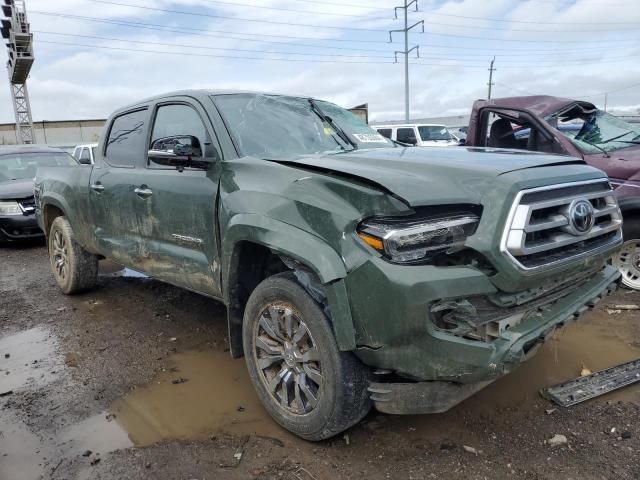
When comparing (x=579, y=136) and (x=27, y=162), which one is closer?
(x=579, y=136)

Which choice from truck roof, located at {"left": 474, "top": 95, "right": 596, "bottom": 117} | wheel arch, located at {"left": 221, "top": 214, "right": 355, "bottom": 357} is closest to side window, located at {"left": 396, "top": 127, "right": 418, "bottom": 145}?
truck roof, located at {"left": 474, "top": 95, "right": 596, "bottom": 117}

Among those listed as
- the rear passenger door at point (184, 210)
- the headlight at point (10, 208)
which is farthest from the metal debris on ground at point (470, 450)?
the headlight at point (10, 208)

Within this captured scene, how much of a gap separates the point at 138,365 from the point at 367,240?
8.14 feet

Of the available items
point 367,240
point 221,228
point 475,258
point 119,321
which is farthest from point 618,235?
point 119,321

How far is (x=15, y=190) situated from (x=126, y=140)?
573cm

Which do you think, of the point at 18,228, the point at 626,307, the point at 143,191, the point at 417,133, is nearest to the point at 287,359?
the point at 143,191

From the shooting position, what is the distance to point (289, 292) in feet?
9.01

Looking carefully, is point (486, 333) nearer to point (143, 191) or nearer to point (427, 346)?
point (427, 346)

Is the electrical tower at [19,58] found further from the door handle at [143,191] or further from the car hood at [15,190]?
the door handle at [143,191]

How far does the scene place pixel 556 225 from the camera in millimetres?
2562

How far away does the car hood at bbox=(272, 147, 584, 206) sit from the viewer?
2.45 meters

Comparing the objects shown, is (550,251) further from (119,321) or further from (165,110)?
(119,321)

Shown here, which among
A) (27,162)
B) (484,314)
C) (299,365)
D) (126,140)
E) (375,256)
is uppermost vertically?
(126,140)

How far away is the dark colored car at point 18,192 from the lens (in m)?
8.92
